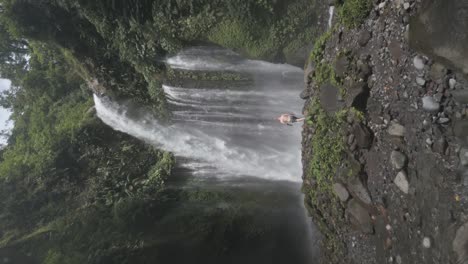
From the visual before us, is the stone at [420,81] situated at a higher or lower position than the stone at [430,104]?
higher

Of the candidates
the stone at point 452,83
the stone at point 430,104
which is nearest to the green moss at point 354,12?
the stone at point 430,104

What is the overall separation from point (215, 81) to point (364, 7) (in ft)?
16.7

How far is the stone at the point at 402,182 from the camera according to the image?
443cm

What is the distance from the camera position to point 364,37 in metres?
5.54

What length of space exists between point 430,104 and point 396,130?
2.32ft

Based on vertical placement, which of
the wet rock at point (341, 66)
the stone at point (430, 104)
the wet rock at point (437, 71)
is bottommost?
the stone at point (430, 104)

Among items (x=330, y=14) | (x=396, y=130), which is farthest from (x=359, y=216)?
(x=330, y=14)

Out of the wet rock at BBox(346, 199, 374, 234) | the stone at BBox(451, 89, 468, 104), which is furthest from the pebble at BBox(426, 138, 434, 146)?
the wet rock at BBox(346, 199, 374, 234)

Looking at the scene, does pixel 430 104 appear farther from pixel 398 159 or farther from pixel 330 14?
pixel 330 14

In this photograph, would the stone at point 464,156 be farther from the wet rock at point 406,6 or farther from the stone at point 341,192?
the stone at point 341,192

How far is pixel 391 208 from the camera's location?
15.6ft

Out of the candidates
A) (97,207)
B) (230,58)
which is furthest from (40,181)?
(230,58)

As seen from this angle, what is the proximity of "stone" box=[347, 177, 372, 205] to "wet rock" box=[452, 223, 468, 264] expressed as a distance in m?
1.66

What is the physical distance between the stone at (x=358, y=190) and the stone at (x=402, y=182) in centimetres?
70
